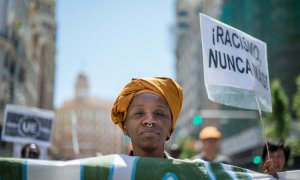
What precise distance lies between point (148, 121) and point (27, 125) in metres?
6.11

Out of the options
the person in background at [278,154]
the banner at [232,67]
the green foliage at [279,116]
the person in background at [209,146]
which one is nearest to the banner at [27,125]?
the person in background at [209,146]

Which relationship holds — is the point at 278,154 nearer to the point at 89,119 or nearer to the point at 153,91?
the point at 153,91

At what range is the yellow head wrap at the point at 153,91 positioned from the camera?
2.63 m

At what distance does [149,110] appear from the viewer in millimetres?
2613

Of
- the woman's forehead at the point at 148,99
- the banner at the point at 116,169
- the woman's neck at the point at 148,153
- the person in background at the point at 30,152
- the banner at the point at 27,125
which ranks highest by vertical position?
the banner at the point at 27,125

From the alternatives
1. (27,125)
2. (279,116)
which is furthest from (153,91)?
(279,116)

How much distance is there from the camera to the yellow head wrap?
2.63 m

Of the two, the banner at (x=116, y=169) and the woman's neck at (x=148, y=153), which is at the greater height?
the woman's neck at (x=148, y=153)

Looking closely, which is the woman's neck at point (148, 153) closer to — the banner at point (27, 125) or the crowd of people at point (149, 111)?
the crowd of people at point (149, 111)

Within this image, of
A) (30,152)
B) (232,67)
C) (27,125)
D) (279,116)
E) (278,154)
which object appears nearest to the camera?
(232,67)

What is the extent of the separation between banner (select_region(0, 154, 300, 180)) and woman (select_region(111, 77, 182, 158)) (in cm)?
18

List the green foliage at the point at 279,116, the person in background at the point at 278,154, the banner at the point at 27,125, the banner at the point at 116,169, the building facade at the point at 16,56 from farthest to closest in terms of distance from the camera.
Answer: the building facade at the point at 16,56 → the green foliage at the point at 279,116 → the banner at the point at 27,125 → the person in background at the point at 278,154 → the banner at the point at 116,169

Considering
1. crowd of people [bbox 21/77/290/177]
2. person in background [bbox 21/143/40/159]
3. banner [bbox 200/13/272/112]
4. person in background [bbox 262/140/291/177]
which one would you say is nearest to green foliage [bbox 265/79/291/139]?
person in background [bbox 21/143/40/159]

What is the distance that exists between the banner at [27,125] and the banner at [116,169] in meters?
5.89
